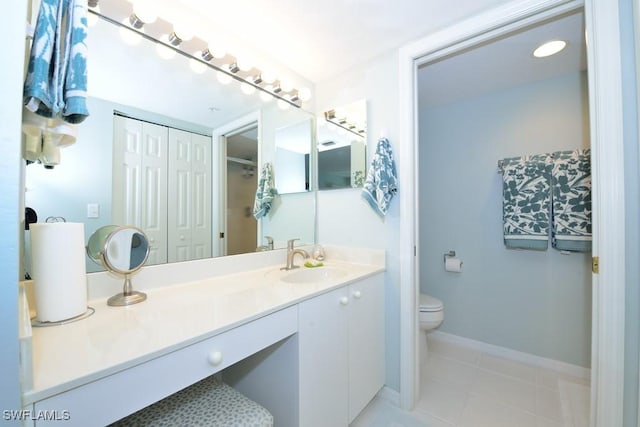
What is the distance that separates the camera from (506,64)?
1.74m

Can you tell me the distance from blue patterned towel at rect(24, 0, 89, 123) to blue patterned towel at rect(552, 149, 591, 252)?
257 cm

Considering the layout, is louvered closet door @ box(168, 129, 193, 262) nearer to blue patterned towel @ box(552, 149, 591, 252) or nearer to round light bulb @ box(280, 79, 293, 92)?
round light bulb @ box(280, 79, 293, 92)

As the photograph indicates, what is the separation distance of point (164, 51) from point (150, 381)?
1334 mm

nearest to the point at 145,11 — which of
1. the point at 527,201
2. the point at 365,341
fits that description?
the point at 365,341

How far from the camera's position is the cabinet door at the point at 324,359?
101 cm

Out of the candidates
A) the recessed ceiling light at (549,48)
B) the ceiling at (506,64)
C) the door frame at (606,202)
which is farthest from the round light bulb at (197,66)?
the recessed ceiling light at (549,48)

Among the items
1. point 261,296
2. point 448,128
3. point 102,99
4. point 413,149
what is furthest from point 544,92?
point 102,99

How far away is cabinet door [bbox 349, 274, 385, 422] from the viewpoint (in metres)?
1.27

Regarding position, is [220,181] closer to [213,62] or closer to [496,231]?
[213,62]

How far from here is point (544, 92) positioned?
6.25 feet

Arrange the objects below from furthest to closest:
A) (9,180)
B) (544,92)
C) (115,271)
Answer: (544,92)
(115,271)
(9,180)

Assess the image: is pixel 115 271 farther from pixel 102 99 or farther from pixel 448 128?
pixel 448 128

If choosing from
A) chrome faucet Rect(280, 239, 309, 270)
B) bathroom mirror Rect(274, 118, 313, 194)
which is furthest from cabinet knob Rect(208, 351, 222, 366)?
bathroom mirror Rect(274, 118, 313, 194)

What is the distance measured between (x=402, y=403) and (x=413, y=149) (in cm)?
151
